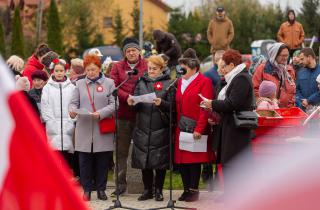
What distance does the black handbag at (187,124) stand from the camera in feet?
26.6

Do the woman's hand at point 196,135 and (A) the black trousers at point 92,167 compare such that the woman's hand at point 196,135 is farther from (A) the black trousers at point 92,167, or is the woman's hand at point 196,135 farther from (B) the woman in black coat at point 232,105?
(A) the black trousers at point 92,167

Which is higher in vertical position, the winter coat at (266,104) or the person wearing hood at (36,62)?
the person wearing hood at (36,62)

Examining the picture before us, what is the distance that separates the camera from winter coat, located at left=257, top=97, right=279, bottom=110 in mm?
8344

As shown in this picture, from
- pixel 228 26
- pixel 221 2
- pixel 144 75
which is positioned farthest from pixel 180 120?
pixel 221 2

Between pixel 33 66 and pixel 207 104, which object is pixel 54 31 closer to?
pixel 33 66

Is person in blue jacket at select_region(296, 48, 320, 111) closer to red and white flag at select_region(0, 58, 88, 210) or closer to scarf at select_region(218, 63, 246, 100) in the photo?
scarf at select_region(218, 63, 246, 100)

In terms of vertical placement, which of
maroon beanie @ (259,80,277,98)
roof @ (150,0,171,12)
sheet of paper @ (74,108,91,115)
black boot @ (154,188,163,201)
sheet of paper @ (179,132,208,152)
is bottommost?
black boot @ (154,188,163,201)

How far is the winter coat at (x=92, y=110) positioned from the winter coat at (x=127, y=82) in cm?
26

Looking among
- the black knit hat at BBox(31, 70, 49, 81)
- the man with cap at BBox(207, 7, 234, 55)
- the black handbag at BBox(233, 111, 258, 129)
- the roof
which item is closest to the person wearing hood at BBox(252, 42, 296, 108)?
the black handbag at BBox(233, 111, 258, 129)

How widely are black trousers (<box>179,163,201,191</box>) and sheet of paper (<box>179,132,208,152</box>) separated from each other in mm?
261

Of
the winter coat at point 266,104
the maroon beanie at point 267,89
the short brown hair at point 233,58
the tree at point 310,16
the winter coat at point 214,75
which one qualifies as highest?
the tree at point 310,16

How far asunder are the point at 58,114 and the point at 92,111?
611 mm

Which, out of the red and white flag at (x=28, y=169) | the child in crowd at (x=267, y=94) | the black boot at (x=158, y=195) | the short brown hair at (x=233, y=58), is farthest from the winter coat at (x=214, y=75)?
the red and white flag at (x=28, y=169)

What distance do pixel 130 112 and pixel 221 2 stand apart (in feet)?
186
